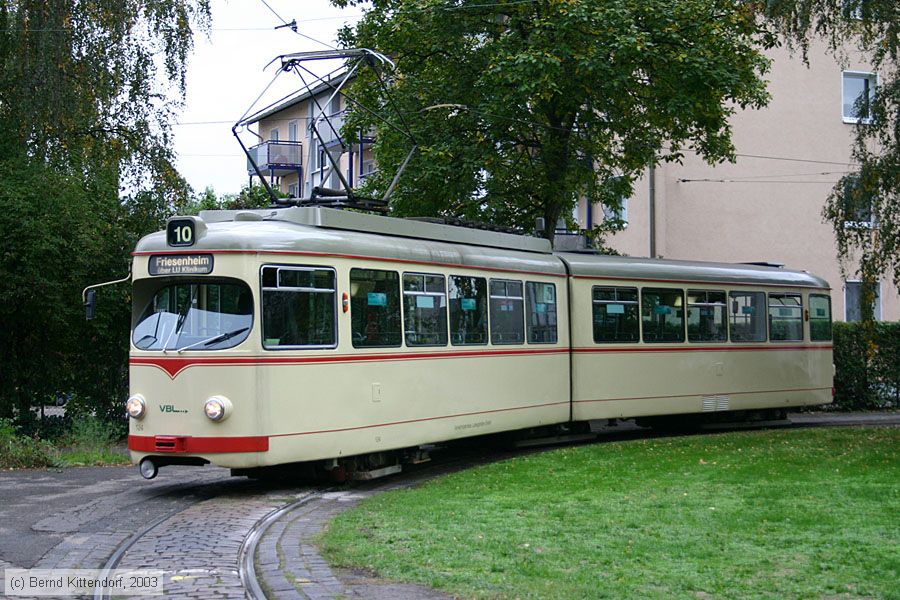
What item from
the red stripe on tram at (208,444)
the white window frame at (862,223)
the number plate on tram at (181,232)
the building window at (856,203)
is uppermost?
the building window at (856,203)

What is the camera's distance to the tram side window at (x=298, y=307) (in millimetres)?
12992

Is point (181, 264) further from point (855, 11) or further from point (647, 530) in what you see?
point (855, 11)

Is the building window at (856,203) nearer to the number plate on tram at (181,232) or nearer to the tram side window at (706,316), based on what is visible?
the tram side window at (706,316)

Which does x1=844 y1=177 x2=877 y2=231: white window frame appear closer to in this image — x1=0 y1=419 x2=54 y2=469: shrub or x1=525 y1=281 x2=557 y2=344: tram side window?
x1=525 y1=281 x2=557 y2=344: tram side window

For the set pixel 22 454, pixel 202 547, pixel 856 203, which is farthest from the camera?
pixel 856 203

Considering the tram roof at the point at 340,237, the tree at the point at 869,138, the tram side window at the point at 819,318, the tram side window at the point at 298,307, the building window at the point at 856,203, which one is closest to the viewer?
the tram side window at the point at 298,307

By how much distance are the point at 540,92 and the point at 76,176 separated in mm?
8492

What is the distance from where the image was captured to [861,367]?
30641 mm

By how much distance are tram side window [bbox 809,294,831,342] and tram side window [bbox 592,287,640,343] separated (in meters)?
5.32

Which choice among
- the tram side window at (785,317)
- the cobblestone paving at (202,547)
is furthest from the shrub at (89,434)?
the tram side window at (785,317)

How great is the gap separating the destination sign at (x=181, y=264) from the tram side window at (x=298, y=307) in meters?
0.67

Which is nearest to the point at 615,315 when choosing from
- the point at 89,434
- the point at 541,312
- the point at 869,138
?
the point at 541,312

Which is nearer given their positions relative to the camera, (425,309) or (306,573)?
(306,573)

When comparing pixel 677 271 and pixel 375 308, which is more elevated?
pixel 677 271
